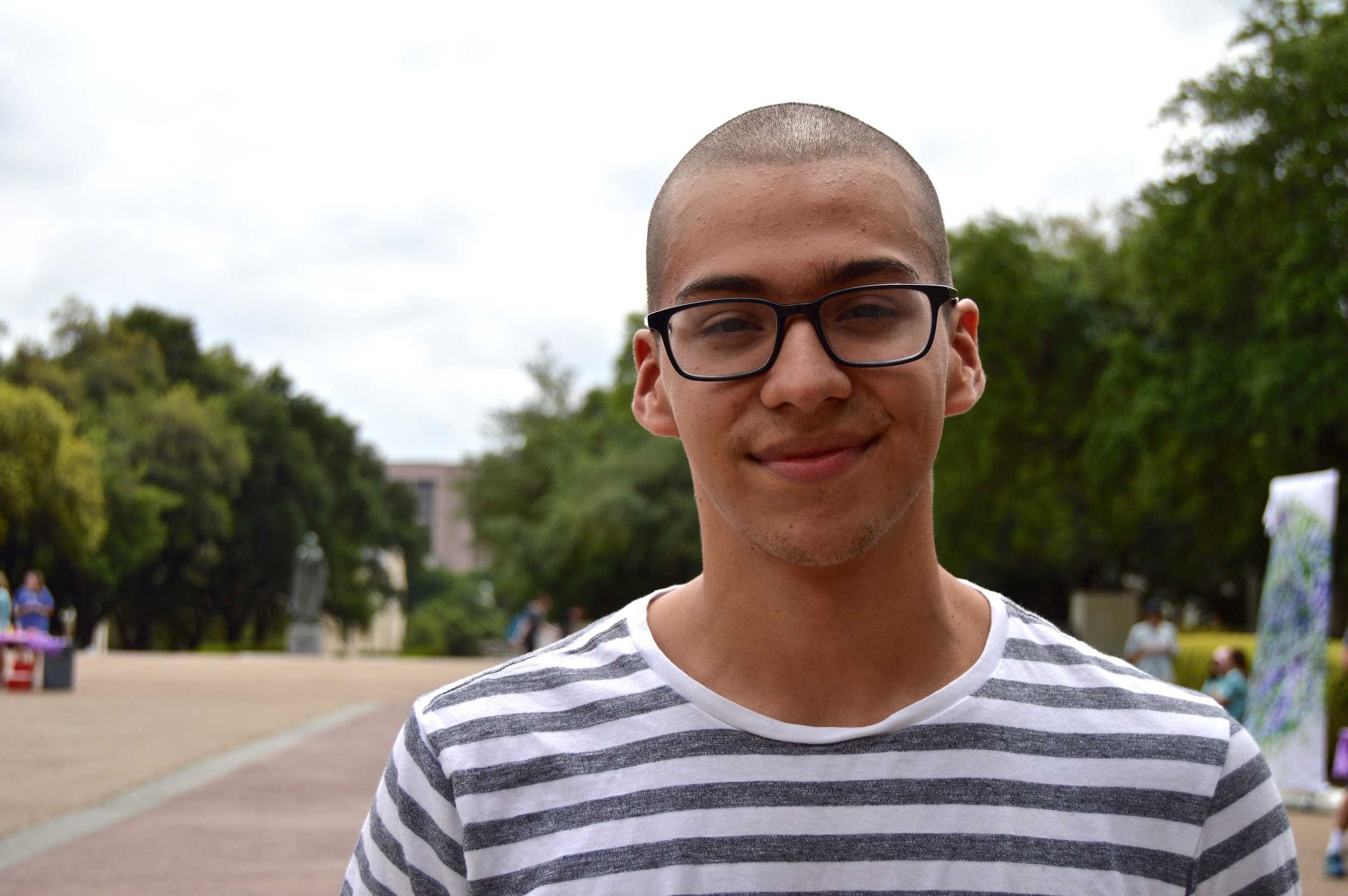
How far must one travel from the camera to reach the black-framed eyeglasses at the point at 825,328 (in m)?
1.68

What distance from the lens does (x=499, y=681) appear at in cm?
175

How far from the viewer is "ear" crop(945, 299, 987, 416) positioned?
1.85 metres

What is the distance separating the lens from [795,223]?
171 centimetres

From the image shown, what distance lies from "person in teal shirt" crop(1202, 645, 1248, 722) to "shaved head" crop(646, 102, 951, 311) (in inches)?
424

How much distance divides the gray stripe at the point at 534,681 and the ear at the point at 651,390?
299 millimetres

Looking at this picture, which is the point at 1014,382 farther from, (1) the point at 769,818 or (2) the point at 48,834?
(1) the point at 769,818

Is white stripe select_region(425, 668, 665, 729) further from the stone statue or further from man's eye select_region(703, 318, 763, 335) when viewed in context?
the stone statue

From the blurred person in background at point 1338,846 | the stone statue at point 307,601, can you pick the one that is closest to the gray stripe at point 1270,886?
the blurred person in background at point 1338,846

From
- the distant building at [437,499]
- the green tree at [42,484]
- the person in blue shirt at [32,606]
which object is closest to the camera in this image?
the person in blue shirt at [32,606]

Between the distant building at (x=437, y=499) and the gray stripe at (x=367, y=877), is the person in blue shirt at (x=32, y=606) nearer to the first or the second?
the gray stripe at (x=367, y=877)

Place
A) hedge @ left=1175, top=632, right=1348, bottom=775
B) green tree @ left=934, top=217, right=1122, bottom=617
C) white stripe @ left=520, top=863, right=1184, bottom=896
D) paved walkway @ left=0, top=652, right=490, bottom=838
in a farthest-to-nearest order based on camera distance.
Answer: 1. green tree @ left=934, top=217, right=1122, bottom=617
2. hedge @ left=1175, top=632, right=1348, bottom=775
3. paved walkway @ left=0, top=652, right=490, bottom=838
4. white stripe @ left=520, top=863, right=1184, bottom=896

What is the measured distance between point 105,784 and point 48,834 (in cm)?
221

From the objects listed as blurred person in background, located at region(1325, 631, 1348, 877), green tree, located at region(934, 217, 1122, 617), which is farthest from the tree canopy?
blurred person in background, located at region(1325, 631, 1348, 877)

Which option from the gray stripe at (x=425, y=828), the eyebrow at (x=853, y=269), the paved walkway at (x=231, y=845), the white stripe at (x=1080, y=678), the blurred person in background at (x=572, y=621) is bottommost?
the blurred person in background at (x=572, y=621)
